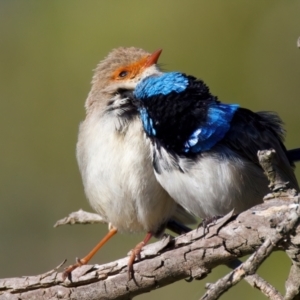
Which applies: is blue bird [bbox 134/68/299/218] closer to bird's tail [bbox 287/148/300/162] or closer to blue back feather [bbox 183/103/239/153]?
blue back feather [bbox 183/103/239/153]

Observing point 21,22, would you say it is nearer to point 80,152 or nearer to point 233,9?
point 233,9

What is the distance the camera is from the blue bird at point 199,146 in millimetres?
5176

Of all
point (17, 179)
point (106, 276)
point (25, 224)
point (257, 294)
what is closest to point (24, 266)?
point (25, 224)

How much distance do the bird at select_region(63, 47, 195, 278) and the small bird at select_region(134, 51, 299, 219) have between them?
0.15m

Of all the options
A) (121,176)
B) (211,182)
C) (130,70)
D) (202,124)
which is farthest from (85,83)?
(211,182)

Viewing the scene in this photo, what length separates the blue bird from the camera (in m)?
5.18

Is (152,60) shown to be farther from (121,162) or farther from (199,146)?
(199,146)

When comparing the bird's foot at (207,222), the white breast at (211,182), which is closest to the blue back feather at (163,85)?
the white breast at (211,182)

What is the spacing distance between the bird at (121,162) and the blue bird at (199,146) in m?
0.15

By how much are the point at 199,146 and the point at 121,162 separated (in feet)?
1.89

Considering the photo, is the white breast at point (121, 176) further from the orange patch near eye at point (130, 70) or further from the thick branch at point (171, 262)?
the thick branch at point (171, 262)

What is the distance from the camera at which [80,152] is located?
5.91 metres

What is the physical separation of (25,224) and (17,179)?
94 centimetres

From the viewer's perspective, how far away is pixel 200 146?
519cm
